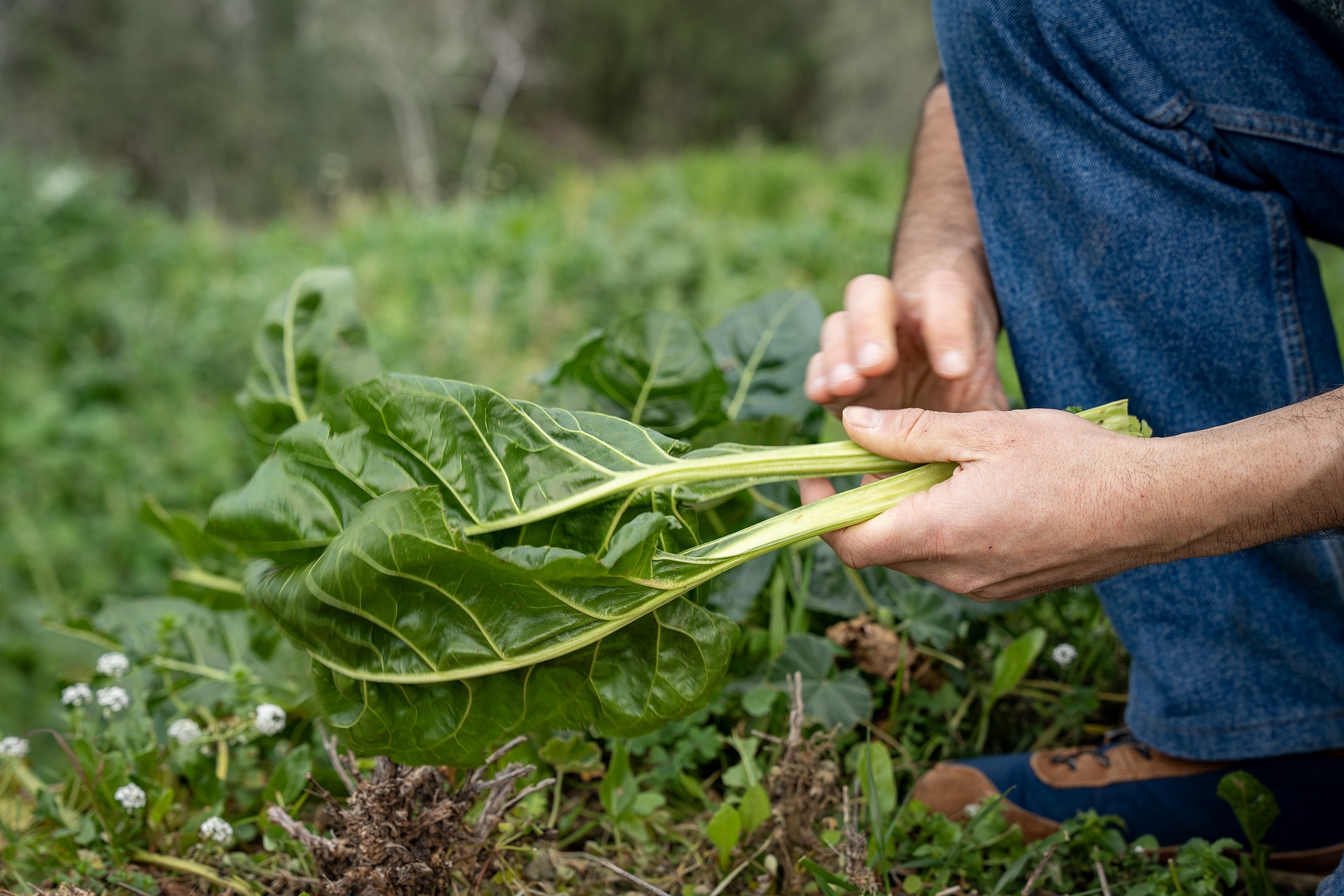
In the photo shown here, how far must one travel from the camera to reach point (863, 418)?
1.09 m

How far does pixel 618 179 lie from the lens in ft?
24.0

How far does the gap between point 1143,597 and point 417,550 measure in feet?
3.50

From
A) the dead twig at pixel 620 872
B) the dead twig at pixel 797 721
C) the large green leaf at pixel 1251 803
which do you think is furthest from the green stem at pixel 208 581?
the large green leaf at pixel 1251 803

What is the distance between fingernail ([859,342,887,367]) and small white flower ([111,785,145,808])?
1.19m

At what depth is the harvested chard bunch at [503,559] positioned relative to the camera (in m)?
0.96

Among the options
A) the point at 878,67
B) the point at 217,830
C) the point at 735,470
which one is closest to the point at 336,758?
the point at 217,830

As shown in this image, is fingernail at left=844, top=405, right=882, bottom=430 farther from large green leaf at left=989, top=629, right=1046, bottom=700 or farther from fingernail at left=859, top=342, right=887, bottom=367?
large green leaf at left=989, top=629, right=1046, bottom=700

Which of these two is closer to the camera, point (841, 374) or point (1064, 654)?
point (841, 374)

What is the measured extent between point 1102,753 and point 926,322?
0.76 meters

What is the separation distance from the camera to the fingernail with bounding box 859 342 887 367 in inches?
50.4

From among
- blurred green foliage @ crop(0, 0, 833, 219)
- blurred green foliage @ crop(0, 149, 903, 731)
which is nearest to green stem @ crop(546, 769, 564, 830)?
blurred green foliage @ crop(0, 149, 903, 731)

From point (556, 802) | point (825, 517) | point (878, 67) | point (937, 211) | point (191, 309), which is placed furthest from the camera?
point (878, 67)

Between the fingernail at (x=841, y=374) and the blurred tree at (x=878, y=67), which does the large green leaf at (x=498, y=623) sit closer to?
the fingernail at (x=841, y=374)

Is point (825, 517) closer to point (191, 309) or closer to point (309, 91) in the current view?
point (191, 309)
